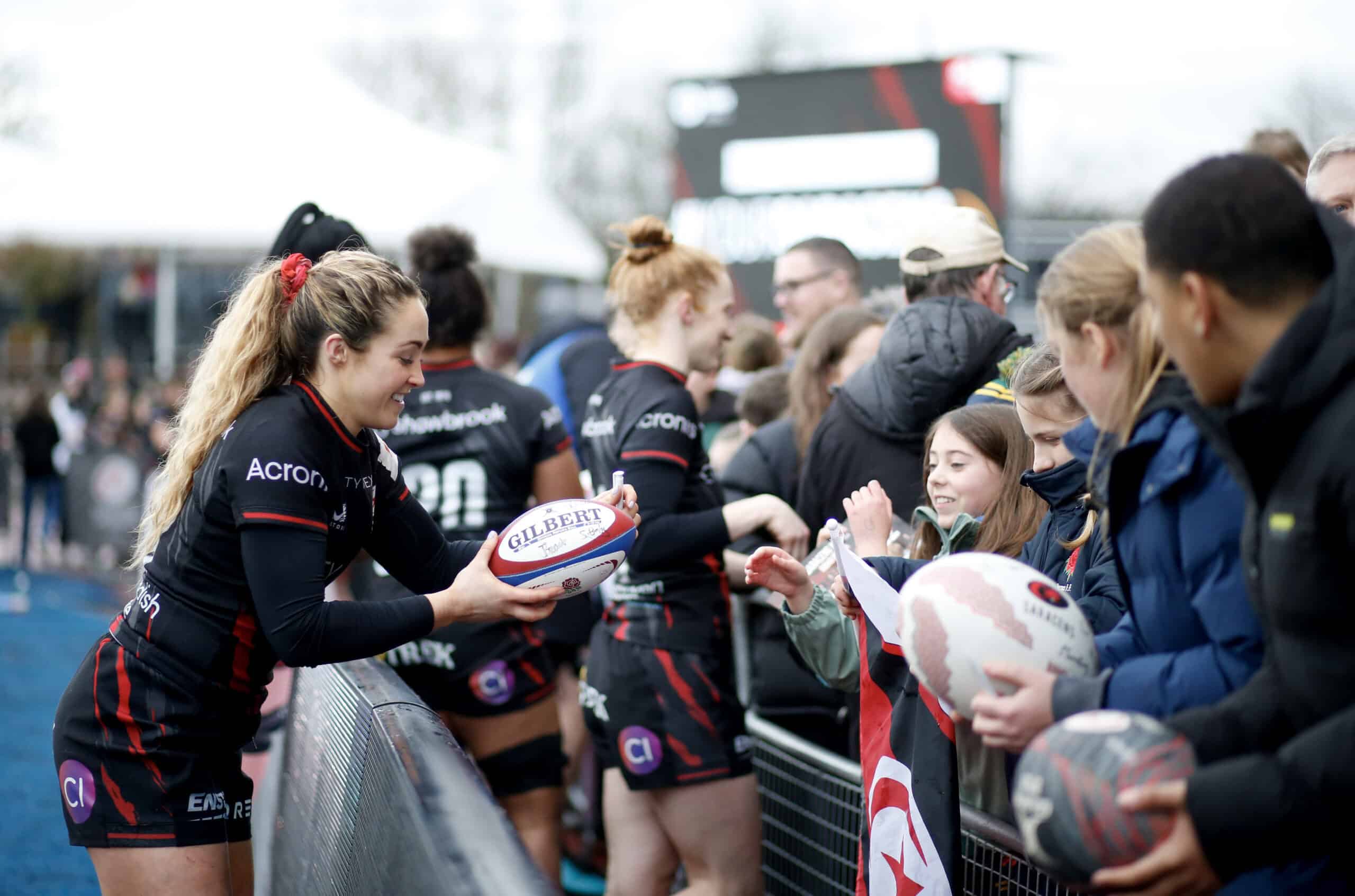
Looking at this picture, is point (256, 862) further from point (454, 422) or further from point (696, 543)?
point (696, 543)

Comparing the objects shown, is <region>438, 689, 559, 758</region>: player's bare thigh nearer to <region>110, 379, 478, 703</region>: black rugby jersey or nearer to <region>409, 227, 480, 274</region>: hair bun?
<region>110, 379, 478, 703</region>: black rugby jersey

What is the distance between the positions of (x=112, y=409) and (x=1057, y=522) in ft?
43.9

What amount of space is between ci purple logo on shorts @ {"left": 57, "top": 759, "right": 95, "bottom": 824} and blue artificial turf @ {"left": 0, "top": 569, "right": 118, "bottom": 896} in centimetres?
206

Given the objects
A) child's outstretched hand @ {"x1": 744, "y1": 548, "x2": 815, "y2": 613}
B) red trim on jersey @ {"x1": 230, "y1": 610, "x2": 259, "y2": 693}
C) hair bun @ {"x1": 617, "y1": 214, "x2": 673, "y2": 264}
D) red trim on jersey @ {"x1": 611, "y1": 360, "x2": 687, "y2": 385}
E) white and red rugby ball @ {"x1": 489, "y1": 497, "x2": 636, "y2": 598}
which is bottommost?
red trim on jersey @ {"x1": 230, "y1": 610, "x2": 259, "y2": 693}

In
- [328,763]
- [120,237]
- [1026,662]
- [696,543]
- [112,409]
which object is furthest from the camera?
[112,409]

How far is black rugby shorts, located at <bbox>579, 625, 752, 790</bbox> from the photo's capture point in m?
3.69

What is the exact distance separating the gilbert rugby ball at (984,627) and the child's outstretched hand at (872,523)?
0.81 m

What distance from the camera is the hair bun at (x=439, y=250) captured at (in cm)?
444

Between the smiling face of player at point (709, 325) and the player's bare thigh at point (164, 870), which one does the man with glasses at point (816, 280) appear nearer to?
the smiling face of player at point (709, 325)

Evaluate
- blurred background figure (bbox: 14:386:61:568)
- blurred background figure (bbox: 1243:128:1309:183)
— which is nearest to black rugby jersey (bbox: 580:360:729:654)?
blurred background figure (bbox: 1243:128:1309:183)

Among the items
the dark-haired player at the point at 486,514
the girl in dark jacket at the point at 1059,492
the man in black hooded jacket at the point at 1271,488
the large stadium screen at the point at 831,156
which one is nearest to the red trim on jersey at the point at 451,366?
the dark-haired player at the point at 486,514

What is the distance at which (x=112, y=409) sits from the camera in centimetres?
1409

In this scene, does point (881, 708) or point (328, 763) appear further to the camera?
point (328, 763)

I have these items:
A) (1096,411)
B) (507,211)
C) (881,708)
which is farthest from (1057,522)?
(507,211)
